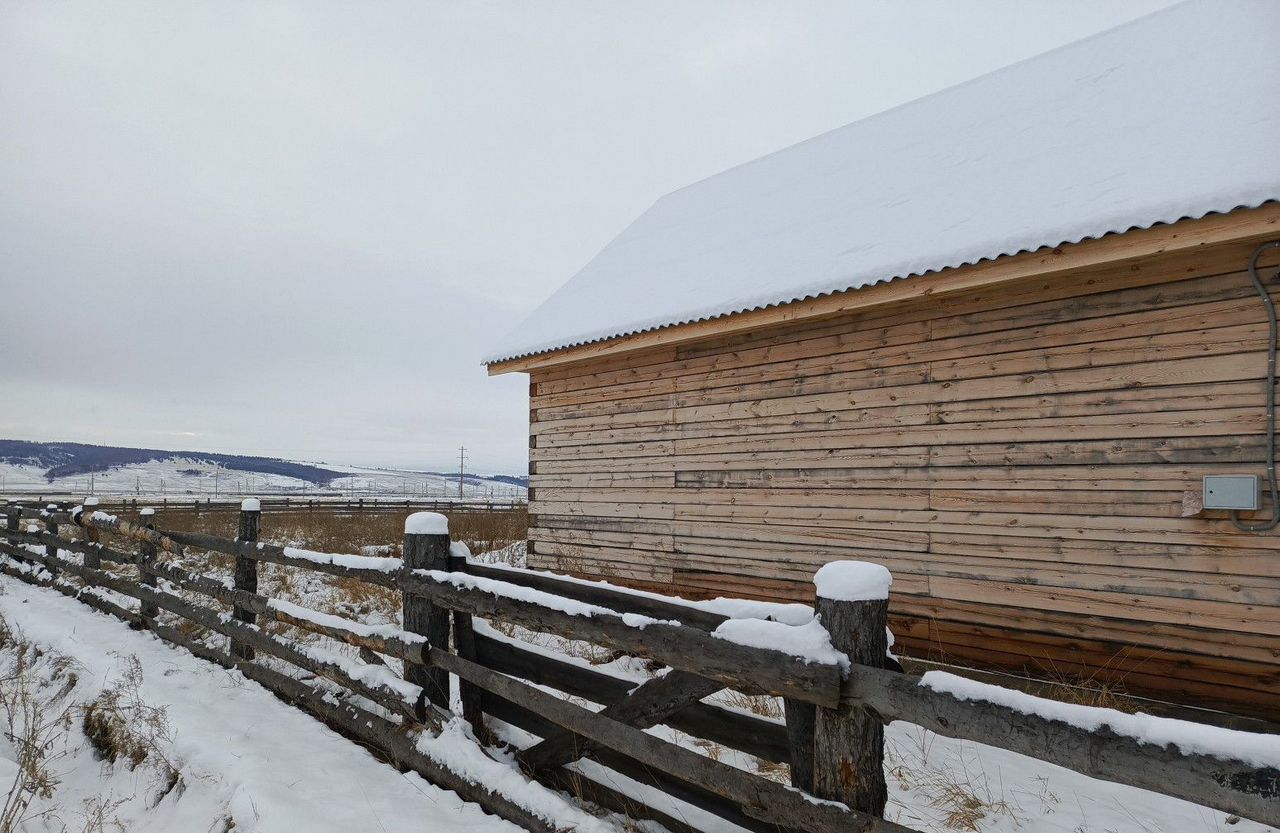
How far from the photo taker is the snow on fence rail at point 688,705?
5.98 feet

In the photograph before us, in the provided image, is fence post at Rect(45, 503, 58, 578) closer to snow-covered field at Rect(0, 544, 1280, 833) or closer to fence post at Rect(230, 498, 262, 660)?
fence post at Rect(230, 498, 262, 660)

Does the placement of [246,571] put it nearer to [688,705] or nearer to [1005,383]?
[688,705]

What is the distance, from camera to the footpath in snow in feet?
10.5

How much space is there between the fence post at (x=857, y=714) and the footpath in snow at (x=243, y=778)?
62.9 inches

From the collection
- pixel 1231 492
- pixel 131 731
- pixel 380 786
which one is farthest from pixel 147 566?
pixel 1231 492

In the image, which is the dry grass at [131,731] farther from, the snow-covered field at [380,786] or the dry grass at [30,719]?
the dry grass at [30,719]

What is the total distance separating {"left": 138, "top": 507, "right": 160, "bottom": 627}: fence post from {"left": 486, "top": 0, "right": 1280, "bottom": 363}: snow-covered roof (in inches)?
176

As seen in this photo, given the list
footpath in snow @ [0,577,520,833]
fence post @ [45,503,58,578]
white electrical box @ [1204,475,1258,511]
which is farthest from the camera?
fence post @ [45,503,58,578]

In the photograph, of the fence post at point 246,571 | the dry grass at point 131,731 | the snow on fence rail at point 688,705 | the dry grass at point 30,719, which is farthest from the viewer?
the fence post at point 246,571

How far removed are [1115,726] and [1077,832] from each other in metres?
1.86

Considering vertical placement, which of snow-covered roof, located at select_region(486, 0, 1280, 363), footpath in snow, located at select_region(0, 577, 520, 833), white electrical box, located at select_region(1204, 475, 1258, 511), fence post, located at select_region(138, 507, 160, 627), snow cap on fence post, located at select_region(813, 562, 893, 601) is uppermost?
snow-covered roof, located at select_region(486, 0, 1280, 363)

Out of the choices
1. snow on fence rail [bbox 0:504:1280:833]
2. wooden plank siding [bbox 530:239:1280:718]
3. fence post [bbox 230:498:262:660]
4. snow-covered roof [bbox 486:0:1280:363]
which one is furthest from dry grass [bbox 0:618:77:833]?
snow-covered roof [bbox 486:0:1280:363]

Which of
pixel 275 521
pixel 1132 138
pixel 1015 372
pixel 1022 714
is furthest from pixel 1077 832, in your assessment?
pixel 275 521

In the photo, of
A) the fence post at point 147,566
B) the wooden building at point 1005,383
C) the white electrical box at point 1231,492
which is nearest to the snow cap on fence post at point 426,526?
the wooden building at point 1005,383
